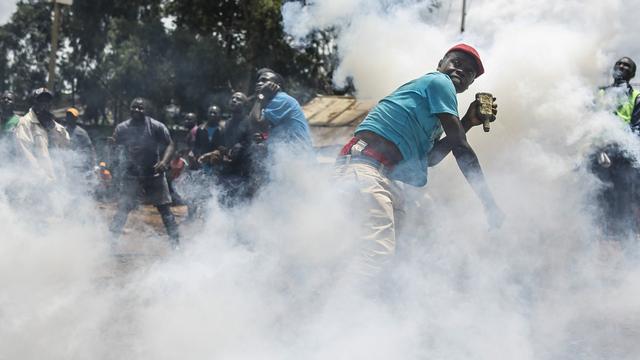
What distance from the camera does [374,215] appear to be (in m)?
3.05

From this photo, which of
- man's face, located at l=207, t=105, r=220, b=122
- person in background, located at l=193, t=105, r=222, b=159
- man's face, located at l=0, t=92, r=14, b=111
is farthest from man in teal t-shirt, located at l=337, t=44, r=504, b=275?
man's face, located at l=207, t=105, r=220, b=122

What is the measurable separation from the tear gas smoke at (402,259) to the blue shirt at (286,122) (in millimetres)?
163

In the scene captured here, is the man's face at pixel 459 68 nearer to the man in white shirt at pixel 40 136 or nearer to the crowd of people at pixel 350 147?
the crowd of people at pixel 350 147

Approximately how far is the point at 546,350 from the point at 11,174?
349cm

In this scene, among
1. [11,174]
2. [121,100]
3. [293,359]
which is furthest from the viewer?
[121,100]

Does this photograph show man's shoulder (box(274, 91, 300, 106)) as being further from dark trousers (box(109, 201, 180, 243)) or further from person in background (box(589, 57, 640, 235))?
person in background (box(589, 57, 640, 235))

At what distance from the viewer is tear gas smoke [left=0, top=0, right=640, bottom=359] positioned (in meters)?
3.06

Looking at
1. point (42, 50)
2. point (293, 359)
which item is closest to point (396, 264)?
point (293, 359)

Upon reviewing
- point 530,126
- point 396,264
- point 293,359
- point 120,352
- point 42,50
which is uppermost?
point 530,126

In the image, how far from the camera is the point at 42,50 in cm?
4138

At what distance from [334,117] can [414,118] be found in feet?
26.0

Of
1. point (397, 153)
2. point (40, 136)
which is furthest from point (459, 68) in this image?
point (40, 136)

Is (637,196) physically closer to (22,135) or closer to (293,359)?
(293,359)

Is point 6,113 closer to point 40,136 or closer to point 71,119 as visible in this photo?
point 40,136
